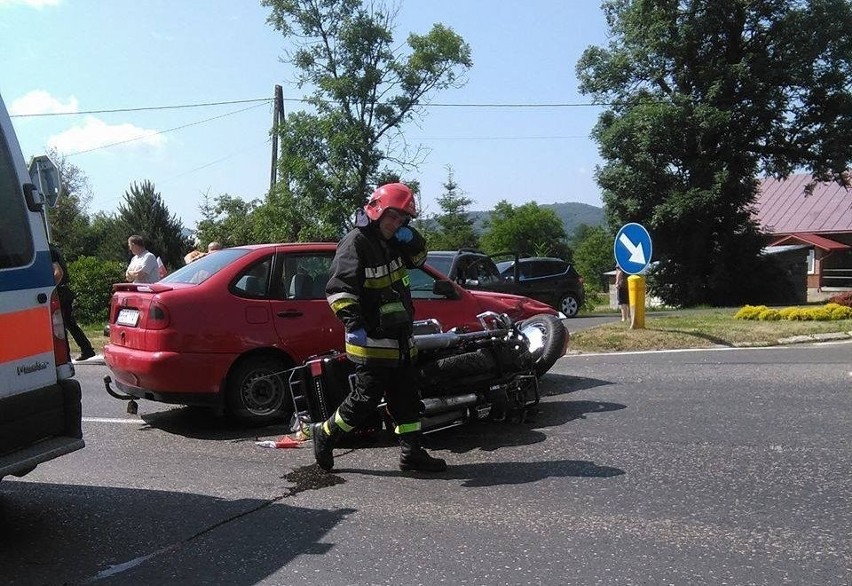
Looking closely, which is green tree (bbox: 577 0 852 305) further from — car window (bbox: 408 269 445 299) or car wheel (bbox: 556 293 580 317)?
car window (bbox: 408 269 445 299)

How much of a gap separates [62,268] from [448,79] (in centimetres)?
1454

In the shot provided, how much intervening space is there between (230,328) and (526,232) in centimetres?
9619

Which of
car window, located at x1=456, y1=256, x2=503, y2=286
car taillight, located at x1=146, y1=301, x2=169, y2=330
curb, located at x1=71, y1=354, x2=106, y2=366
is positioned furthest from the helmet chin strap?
car window, located at x1=456, y1=256, x2=503, y2=286

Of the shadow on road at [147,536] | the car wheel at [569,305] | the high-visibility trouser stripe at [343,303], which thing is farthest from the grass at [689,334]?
the shadow on road at [147,536]

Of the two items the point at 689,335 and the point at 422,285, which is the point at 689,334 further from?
the point at 422,285

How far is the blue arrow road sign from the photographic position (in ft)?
37.9

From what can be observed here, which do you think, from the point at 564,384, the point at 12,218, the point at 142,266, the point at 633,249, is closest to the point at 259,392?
the point at 12,218

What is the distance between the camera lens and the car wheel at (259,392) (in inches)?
263

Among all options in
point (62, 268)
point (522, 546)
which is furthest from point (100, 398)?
point (522, 546)

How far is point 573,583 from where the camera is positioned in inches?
138

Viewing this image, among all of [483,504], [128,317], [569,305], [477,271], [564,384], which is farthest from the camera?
[569,305]

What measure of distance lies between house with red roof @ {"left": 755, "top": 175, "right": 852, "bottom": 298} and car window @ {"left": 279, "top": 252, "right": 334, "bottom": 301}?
4061cm

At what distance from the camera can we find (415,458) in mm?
5270

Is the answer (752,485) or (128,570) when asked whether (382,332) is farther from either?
(752,485)
